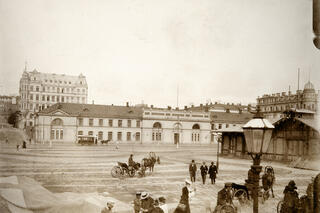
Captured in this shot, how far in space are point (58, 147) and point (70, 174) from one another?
3.72ft

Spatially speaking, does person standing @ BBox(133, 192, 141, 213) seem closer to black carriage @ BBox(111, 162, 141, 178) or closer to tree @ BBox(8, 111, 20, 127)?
black carriage @ BBox(111, 162, 141, 178)

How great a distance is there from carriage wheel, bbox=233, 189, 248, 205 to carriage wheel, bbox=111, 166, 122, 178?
7.69 ft

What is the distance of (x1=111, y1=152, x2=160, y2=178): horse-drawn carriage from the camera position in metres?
5.89

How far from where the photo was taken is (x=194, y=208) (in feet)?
14.6

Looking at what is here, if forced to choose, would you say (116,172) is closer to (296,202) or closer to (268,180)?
(268,180)

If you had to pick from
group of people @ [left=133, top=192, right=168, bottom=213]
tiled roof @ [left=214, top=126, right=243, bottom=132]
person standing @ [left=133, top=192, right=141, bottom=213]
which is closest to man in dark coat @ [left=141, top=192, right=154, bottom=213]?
group of people @ [left=133, top=192, right=168, bottom=213]

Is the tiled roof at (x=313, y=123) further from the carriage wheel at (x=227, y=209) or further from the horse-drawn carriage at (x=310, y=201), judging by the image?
the carriage wheel at (x=227, y=209)

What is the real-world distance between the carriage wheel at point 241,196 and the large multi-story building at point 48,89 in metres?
2.83

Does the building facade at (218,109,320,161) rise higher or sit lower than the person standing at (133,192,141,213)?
higher

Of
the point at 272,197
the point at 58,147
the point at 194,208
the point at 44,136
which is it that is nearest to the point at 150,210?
the point at 194,208

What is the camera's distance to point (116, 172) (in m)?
5.96

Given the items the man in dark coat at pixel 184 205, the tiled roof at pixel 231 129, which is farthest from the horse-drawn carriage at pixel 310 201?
the tiled roof at pixel 231 129

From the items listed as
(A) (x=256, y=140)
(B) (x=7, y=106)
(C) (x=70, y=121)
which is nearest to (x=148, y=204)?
(A) (x=256, y=140)

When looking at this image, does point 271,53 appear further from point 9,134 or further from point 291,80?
point 9,134
